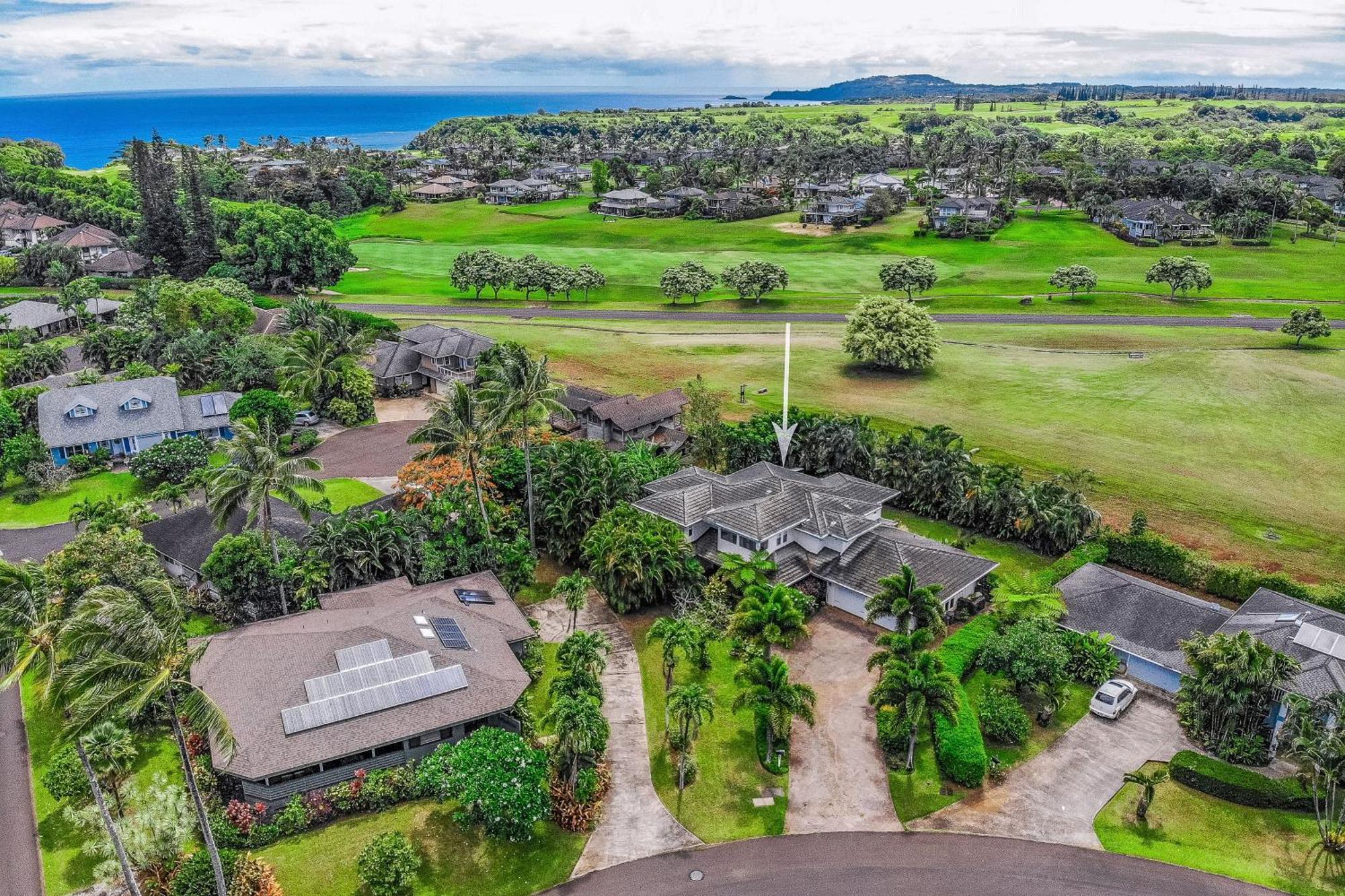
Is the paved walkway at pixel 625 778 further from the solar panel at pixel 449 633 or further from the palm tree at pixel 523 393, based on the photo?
the palm tree at pixel 523 393

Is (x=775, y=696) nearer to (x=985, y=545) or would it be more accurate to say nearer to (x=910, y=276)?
(x=985, y=545)

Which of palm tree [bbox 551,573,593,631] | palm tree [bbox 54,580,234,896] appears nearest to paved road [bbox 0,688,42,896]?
palm tree [bbox 54,580,234,896]

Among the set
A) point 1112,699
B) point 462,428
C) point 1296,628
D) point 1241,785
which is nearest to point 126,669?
point 462,428

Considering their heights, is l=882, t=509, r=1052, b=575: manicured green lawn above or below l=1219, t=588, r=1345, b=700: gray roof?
below

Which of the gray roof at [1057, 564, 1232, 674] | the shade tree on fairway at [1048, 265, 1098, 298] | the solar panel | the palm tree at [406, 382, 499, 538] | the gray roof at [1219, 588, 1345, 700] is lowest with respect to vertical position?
the gray roof at [1057, 564, 1232, 674]

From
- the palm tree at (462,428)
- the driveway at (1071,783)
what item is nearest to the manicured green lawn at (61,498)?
the palm tree at (462,428)

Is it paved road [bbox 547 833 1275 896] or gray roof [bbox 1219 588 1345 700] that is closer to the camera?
paved road [bbox 547 833 1275 896]

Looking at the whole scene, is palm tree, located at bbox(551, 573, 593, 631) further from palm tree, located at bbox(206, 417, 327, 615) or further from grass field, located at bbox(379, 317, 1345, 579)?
grass field, located at bbox(379, 317, 1345, 579)
